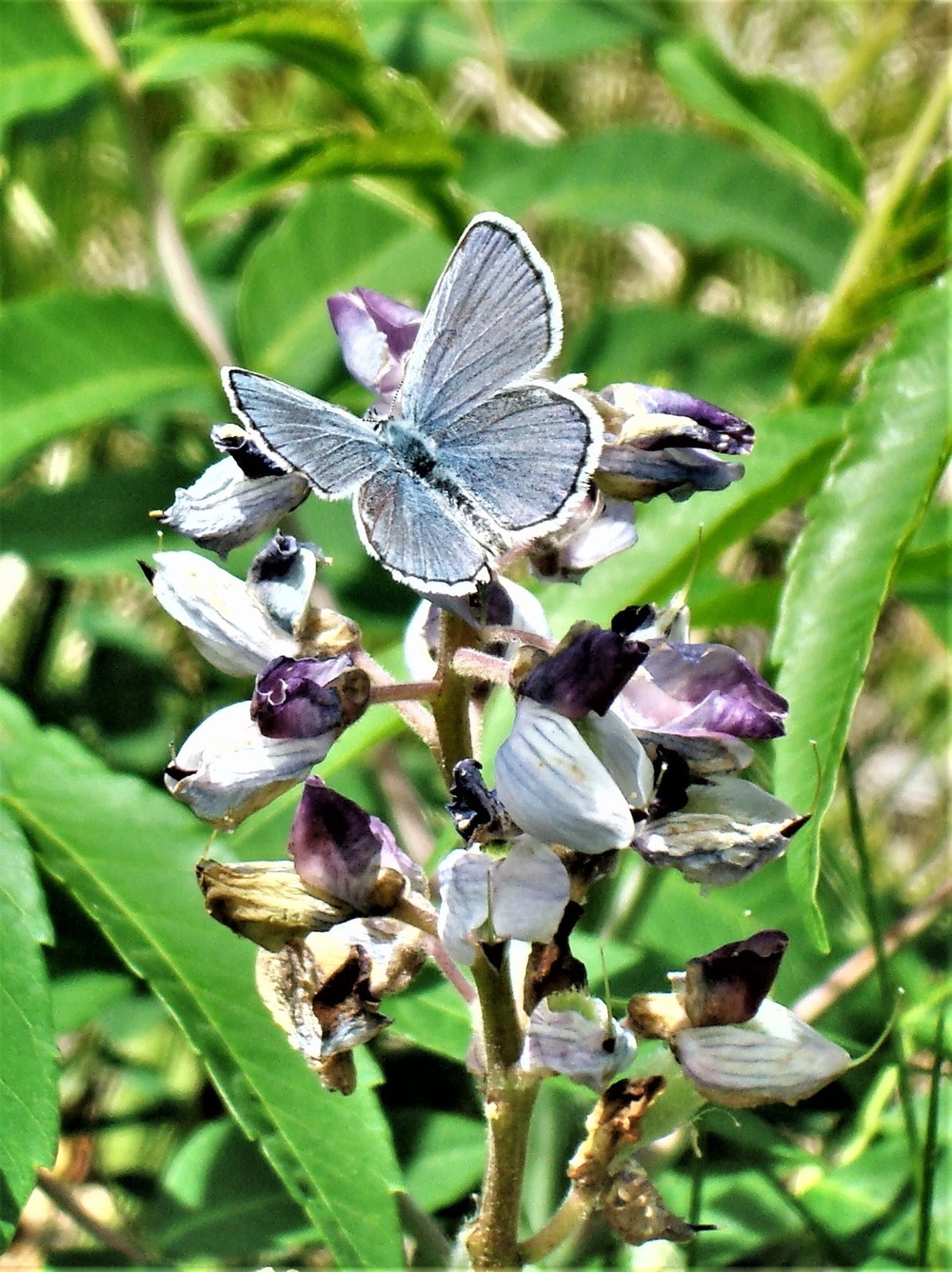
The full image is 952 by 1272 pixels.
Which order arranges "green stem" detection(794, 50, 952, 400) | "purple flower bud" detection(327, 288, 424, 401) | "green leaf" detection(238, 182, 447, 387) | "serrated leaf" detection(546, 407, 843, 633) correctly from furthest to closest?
"green leaf" detection(238, 182, 447, 387) < "green stem" detection(794, 50, 952, 400) < "serrated leaf" detection(546, 407, 843, 633) < "purple flower bud" detection(327, 288, 424, 401)

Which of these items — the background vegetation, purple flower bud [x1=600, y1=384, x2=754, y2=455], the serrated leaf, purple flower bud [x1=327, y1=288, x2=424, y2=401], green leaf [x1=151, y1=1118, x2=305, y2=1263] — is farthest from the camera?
green leaf [x1=151, y1=1118, x2=305, y2=1263]

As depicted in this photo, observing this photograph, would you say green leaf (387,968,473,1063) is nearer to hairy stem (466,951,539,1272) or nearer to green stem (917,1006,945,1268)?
hairy stem (466,951,539,1272)

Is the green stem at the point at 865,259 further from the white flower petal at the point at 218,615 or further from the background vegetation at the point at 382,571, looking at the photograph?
the white flower petal at the point at 218,615

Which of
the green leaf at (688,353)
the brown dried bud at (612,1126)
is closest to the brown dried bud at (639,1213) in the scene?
the brown dried bud at (612,1126)

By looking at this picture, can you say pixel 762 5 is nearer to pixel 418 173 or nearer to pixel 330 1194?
pixel 418 173

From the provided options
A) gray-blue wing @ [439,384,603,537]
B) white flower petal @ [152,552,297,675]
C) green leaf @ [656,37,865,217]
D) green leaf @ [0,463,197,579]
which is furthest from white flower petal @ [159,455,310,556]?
green leaf @ [656,37,865,217]

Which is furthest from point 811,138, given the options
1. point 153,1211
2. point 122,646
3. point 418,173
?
point 153,1211
